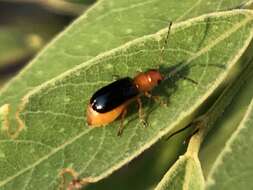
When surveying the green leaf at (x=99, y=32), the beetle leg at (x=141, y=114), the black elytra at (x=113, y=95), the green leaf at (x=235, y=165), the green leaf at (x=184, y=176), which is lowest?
the green leaf at (x=235, y=165)

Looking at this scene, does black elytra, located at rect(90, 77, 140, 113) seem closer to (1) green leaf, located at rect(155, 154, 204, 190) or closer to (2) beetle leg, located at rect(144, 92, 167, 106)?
(2) beetle leg, located at rect(144, 92, 167, 106)

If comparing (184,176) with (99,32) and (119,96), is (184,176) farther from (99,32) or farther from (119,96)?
(99,32)

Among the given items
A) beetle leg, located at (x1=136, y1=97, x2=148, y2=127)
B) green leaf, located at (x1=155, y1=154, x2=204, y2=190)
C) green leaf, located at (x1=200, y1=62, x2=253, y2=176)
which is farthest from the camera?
green leaf, located at (x1=200, y1=62, x2=253, y2=176)

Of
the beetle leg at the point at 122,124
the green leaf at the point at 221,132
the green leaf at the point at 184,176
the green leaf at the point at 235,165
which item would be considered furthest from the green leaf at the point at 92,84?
the green leaf at the point at 221,132

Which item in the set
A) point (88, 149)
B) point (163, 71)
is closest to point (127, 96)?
point (163, 71)

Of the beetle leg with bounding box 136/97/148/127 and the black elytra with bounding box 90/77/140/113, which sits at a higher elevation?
the black elytra with bounding box 90/77/140/113

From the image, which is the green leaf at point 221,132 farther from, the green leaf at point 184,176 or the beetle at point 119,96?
the green leaf at point 184,176

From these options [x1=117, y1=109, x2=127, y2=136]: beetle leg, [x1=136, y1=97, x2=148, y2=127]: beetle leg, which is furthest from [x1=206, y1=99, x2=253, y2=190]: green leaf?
[x1=117, y1=109, x2=127, y2=136]: beetle leg
